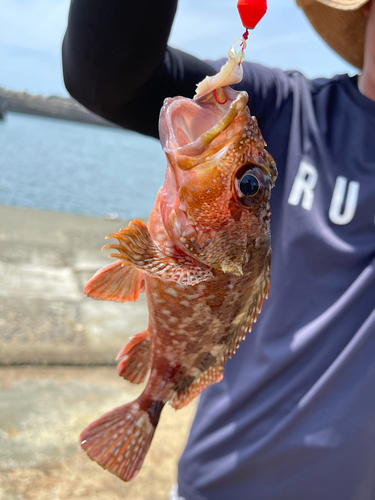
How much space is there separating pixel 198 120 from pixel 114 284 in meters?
0.61

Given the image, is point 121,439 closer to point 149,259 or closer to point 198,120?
point 149,259

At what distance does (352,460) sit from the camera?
6.25ft

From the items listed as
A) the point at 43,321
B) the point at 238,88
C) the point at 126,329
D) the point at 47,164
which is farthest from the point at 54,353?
the point at 47,164

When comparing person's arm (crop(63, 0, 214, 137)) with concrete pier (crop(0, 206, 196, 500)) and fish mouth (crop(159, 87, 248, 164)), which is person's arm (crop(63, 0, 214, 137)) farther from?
concrete pier (crop(0, 206, 196, 500))

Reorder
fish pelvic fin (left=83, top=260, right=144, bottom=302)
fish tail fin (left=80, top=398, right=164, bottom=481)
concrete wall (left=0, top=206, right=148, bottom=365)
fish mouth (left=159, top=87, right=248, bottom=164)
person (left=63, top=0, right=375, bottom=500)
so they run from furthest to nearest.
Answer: concrete wall (left=0, top=206, right=148, bottom=365)
person (left=63, top=0, right=375, bottom=500)
fish tail fin (left=80, top=398, right=164, bottom=481)
fish pelvic fin (left=83, top=260, right=144, bottom=302)
fish mouth (left=159, top=87, right=248, bottom=164)

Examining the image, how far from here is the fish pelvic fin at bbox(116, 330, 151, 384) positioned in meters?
1.76


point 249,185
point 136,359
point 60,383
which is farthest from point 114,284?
point 60,383

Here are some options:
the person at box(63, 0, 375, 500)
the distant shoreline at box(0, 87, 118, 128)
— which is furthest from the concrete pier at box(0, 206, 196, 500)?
the distant shoreline at box(0, 87, 118, 128)

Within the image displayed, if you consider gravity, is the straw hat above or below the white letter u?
above

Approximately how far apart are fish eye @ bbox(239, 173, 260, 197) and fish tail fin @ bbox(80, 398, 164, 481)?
103cm

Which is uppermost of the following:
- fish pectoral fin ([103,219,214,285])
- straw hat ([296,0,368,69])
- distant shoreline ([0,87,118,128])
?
straw hat ([296,0,368,69])

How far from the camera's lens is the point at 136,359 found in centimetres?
179

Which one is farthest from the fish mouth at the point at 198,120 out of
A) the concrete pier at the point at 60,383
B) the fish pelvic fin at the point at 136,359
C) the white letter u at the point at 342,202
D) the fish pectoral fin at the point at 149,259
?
the concrete pier at the point at 60,383

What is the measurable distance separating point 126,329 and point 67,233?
13.3 ft
